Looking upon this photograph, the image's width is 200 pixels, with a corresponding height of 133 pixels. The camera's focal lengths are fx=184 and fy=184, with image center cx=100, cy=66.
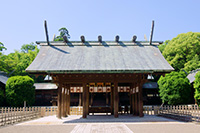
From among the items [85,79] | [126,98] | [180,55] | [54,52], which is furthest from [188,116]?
[180,55]

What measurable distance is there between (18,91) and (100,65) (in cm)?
2137

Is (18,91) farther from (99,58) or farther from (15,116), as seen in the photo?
(99,58)

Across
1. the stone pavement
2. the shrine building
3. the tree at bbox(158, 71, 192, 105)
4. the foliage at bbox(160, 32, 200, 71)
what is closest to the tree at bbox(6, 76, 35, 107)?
the shrine building

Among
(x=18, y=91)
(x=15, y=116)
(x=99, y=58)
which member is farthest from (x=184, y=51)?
(x=15, y=116)

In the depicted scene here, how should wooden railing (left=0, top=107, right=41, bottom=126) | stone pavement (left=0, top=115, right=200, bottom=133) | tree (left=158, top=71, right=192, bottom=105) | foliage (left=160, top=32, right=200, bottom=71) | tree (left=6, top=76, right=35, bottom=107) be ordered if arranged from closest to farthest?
stone pavement (left=0, top=115, right=200, bottom=133), wooden railing (left=0, top=107, right=41, bottom=126), tree (left=158, top=71, right=192, bottom=105), tree (left=6, top=76, right=35, bottom=107), foliage (left=160, top=32, right=200, bottom=71)

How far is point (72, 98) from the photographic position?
126ft

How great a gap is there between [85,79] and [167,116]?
8510mm

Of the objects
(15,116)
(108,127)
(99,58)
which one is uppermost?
(99,58)

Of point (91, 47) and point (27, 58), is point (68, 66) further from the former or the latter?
point (27, 58)

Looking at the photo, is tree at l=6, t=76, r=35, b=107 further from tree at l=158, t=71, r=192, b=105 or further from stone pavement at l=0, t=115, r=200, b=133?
tree at l=158, t=71, r=192, b=105

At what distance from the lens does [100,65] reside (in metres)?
16.0

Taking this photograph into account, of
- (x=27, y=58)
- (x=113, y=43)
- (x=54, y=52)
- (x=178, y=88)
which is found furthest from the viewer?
(x=27, y=58)

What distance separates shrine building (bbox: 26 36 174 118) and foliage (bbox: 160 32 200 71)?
28.0 meters

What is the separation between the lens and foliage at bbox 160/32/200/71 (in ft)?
145
